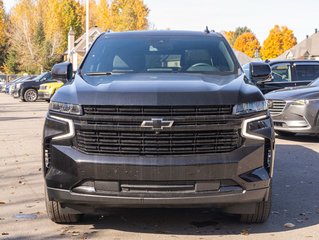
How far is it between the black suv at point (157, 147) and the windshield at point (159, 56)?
107 centimetres

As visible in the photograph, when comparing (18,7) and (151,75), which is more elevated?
(18,7)

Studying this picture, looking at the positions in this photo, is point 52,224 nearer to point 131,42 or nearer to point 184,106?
point 184,106

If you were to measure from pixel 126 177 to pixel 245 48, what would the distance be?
116m

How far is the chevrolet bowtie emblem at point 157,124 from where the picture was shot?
4.48m

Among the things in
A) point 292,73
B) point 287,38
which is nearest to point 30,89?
point 292,73

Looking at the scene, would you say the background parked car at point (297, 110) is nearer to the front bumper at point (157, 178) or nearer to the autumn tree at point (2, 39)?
the front bumper at point (157, 178)

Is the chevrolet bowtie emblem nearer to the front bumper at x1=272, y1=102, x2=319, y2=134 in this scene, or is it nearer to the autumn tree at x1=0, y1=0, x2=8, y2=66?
the front bumper at x1=272, y1=102, x2=319, y2=134

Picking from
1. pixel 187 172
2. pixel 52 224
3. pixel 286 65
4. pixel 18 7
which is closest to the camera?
pixel 187 172

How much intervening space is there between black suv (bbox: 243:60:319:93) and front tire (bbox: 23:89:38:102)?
55.0ft

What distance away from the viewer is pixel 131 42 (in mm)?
6375

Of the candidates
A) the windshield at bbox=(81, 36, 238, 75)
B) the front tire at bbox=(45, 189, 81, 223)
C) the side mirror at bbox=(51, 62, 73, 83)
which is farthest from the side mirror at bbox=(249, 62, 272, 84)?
the front tire at bbox=(45, 189, 81, 223)

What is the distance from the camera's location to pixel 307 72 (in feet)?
50.0

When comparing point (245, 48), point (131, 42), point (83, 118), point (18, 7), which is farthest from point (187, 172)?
point (245, 48)

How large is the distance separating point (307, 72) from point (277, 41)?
284 feet
